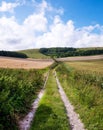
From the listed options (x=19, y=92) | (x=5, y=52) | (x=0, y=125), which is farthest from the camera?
(x=5, y=52)

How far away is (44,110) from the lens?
19.1 metres

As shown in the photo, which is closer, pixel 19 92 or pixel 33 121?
pixel 33 121

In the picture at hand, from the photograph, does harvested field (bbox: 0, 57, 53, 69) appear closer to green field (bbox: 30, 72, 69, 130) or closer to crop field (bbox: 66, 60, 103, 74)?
crop field (bbox: 66, 60, 103, 74)

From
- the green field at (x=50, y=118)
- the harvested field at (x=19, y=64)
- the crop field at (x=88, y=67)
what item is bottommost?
the crop field at (x=88, y=67)

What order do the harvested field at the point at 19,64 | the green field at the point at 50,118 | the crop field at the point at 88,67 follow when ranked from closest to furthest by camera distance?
the green field at the point at 50,118 < the harvested field at the point at 19,64 < the crop field at the point at 88,67

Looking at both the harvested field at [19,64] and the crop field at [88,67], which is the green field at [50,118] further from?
the crop field at [88,67]

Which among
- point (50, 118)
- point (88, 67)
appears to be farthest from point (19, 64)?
point (50, 118)

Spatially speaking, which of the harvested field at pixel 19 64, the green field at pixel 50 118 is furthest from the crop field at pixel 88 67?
the green field at pixel 50 118

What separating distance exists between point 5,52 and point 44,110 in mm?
131347

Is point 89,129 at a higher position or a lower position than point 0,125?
lower

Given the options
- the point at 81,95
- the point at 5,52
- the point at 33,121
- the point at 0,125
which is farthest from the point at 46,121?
the point at 5,52

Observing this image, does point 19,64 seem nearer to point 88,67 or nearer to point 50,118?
point 88,67

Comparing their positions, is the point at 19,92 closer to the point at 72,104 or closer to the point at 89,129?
the point at 72,104

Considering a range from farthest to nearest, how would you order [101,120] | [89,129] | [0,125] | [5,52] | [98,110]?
[5,52]
[98,110]
[101,120]
[89,129]
[0,125]
